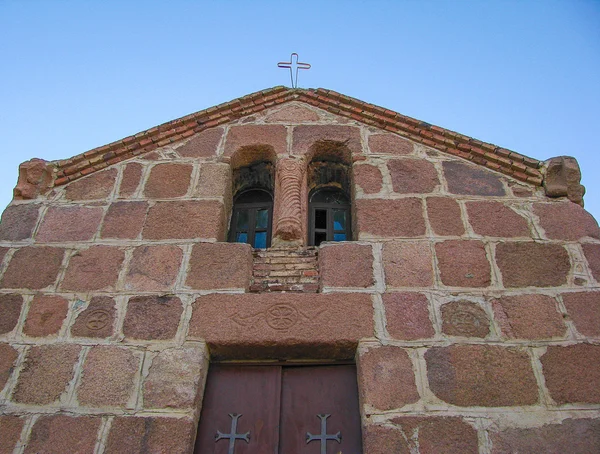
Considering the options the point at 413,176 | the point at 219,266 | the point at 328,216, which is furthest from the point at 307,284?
the point at 413,176

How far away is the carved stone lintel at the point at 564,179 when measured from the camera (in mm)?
4672

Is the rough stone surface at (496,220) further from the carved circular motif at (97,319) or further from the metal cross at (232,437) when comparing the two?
the carved circular motif at (97,319)

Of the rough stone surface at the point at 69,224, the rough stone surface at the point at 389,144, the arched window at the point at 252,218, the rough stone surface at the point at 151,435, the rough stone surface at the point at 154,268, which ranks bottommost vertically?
the rough stone surface at the point at 151,435

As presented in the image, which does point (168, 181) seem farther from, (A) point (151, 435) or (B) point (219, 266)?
(A) point (151, 435)

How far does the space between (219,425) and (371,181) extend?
2292 mm

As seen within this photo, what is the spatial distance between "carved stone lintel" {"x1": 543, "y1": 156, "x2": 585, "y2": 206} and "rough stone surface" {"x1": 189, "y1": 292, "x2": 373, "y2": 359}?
1.93 metres

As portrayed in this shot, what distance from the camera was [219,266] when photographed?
4.18m

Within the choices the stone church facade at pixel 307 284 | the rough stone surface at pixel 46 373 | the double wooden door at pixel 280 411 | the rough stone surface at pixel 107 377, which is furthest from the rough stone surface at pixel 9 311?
the double wooden door at pixel 280 411

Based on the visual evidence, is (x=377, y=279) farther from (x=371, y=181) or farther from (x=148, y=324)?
(x=148, y=324)

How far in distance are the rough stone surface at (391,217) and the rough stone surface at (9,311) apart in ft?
8.13

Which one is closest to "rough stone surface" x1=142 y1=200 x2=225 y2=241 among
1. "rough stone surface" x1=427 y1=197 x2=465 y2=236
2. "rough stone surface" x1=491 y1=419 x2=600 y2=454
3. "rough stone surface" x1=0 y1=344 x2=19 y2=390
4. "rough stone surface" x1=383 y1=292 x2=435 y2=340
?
"rough stone surface" x1=0 y1=344 x2=19 y2=390

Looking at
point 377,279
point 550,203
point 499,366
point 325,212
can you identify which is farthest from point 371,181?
point 499,366

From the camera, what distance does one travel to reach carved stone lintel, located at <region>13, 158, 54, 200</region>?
485cm

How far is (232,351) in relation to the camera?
378 centimetres
